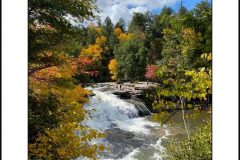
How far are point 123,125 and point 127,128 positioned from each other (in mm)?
412

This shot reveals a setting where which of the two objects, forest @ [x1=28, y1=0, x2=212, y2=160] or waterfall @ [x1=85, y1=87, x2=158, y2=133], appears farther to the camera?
waterfall @ [x1=85, y1=87, x2=158, y2=133]

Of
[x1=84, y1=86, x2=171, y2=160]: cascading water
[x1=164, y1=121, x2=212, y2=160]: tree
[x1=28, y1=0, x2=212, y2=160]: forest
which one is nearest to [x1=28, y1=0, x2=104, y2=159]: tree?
[x1=28, y1=0, x2=212, y2=160]: forest

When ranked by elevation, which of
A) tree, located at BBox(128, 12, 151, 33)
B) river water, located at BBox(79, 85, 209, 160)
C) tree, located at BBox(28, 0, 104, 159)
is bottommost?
river water, located at BBox(79, 85, 209, 160)

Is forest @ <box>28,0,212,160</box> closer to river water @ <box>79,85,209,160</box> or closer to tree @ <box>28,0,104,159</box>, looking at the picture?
tree @ <box>28,0,104,159</box>

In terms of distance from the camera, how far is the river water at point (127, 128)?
7.17 m

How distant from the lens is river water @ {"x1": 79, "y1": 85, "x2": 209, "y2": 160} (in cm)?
717

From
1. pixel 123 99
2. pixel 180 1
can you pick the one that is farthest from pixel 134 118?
pixel 180 1

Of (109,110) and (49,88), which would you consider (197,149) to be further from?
(109,110)

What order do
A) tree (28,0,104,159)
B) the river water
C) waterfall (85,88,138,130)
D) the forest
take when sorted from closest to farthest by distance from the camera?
the forest, tree (28,0,104,159), the river water, waterfall (85,88,138,130)

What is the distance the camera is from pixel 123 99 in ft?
37.4

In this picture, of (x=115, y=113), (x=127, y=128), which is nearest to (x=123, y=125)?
(x=127, y=128)

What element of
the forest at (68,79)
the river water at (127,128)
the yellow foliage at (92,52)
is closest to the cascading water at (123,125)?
→ the river water at (127,128)
